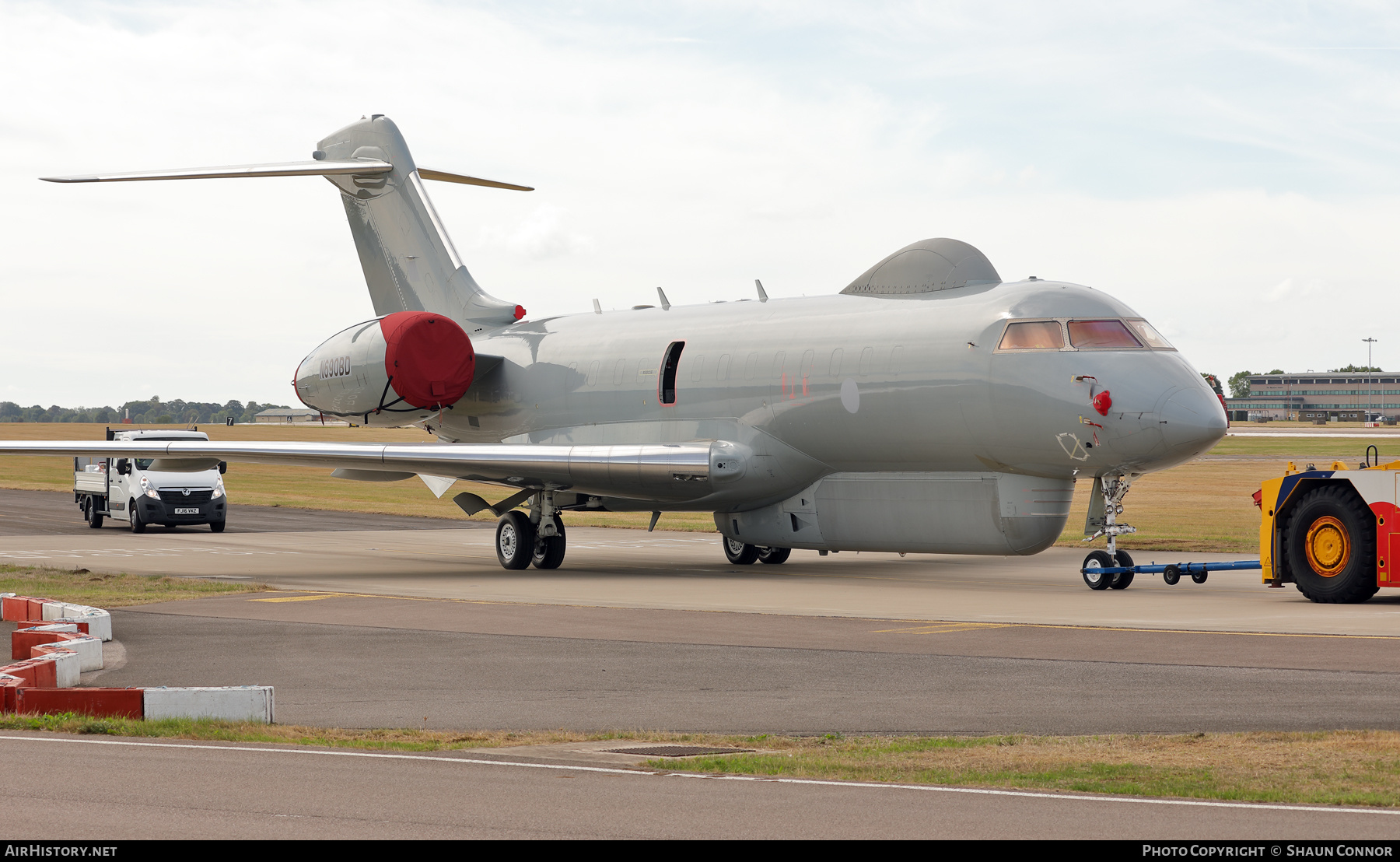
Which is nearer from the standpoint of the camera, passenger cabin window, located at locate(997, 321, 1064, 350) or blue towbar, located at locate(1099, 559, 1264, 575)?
blue towbar, located at locate(1099, 559, 1264, 575)

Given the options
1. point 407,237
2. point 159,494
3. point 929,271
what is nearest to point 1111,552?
point 929,271

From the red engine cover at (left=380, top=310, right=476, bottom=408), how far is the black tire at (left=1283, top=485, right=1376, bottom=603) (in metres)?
15.0

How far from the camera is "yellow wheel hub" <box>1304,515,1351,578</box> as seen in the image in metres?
17.9

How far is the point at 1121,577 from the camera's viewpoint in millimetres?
20312

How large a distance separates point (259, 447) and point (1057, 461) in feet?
43.0

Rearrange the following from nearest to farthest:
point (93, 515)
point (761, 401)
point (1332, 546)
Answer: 1. point (1332, 546)
2. point (761, 401)
3. point (93, 515)

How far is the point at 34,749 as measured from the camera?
8.92 metres

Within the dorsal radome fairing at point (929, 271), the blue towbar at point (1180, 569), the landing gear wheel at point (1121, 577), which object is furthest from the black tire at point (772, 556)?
the blue towbar at point (1180, 569)

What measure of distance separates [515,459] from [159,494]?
15.8 meters

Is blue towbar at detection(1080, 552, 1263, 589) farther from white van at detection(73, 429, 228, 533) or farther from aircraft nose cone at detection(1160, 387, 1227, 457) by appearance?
white van at detection(73, 429, 228, 533)

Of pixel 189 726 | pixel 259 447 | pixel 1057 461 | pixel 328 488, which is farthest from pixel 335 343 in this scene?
pixel 328 488

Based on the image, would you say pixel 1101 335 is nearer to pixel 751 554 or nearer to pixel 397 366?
pixel 751 554

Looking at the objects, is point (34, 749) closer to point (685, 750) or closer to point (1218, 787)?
point (685, 750)

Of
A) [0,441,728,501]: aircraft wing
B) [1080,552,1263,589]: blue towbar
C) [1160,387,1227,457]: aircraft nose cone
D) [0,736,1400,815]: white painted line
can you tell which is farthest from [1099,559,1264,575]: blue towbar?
[0,736,1400,815]: white painted line
